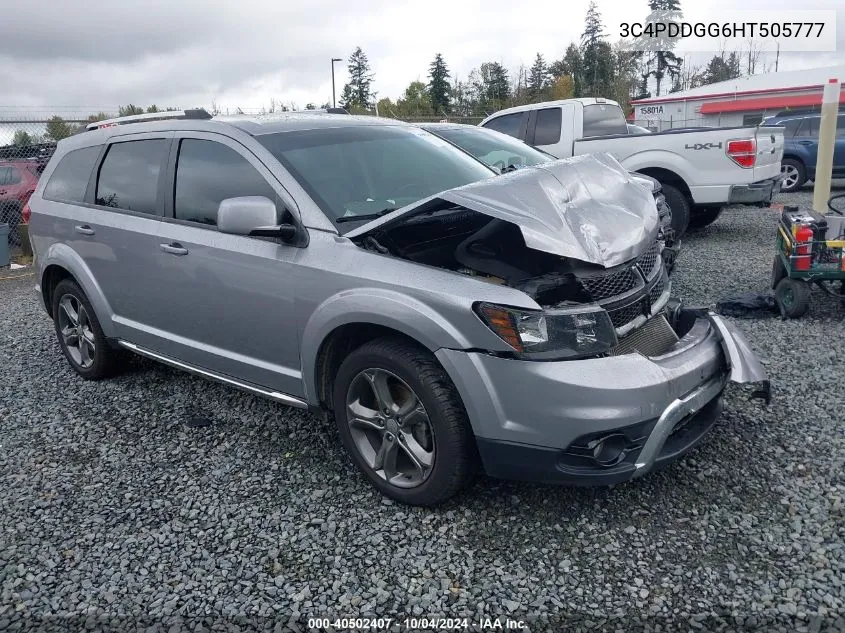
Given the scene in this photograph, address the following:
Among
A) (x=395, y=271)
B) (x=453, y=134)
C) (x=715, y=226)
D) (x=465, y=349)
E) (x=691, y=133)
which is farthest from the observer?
(x=715, y=226)

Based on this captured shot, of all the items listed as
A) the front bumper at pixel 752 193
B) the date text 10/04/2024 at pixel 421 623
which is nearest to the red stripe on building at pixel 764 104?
the front bumper at pixel 752 193

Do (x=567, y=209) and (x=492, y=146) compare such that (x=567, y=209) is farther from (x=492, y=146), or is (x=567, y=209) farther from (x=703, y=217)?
(x=703, y=217)

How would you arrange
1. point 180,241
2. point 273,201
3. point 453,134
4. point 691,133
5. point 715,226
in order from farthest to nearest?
point 715,226 < point 691,133 < point 453,134 < point 180,241 < point 273,201

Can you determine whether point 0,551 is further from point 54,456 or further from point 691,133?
point 691,133

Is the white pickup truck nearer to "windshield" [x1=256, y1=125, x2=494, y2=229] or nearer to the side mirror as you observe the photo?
"windshield" [x1=256, y1=125, x2=494, y2=229]

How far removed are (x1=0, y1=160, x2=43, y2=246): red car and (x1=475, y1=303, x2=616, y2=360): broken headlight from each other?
12.1 metres

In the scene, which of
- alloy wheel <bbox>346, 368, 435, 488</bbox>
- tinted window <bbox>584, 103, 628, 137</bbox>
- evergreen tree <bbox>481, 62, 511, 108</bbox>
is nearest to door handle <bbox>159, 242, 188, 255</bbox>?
alloy wheel <bbox>346, 368, 435, 488</bbox>

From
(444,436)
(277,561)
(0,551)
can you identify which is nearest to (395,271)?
(444,436)

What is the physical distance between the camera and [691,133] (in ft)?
29.3

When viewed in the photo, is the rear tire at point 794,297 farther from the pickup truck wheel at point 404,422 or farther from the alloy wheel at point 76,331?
the alloy wheel at point 76,331

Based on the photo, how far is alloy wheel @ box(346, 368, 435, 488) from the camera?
3.18 m

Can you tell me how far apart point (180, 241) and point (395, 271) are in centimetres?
155

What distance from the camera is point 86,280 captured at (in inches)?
189

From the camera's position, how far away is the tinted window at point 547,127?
34.2 feet
